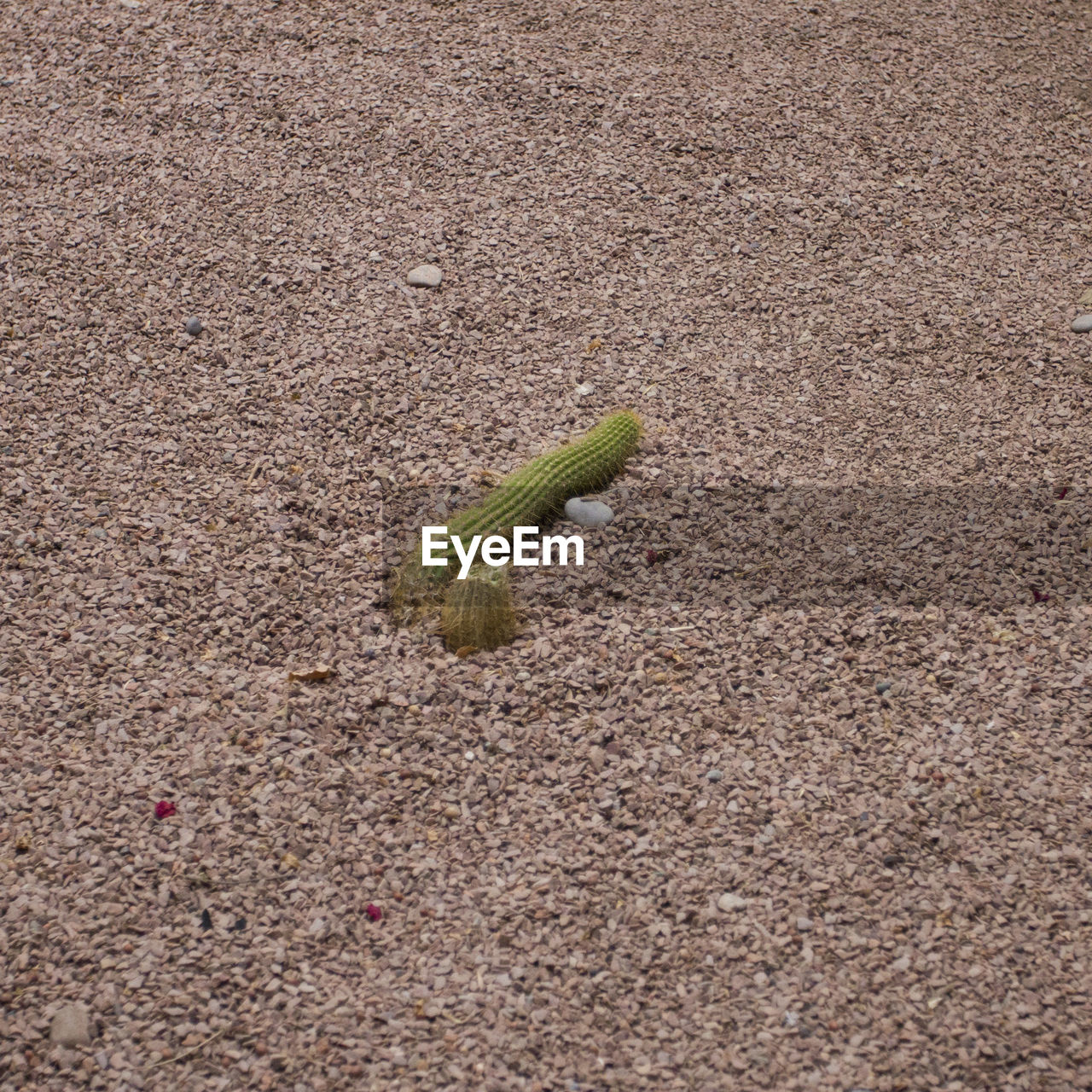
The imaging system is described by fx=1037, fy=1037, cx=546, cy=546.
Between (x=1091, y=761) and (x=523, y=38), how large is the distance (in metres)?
4.24

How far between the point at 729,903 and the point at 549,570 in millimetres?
1159

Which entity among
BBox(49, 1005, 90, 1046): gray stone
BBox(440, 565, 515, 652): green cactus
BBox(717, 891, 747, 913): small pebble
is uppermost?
BBox(440, 565, 515, 652): green cactus

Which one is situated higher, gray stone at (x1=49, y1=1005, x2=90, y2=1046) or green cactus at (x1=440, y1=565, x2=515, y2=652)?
green cactus at (x1=440, y1=565, x2=515, y2=652)

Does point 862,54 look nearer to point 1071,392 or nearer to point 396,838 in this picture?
point 1071,392

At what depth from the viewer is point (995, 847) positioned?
258 centimetres

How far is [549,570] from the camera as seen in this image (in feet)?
10.6

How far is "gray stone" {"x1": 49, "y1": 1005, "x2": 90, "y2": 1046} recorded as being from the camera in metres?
2.29

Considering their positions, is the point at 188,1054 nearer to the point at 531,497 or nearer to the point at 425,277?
the point at 531,497

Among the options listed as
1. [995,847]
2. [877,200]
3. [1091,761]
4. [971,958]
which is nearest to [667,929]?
[971,958]

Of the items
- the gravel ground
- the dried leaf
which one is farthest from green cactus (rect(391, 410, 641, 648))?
the dried leaf

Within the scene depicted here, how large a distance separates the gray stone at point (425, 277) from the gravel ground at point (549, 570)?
5 centimetres

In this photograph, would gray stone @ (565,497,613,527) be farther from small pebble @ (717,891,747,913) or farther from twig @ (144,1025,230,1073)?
twig @ (144,1025,230,1073)

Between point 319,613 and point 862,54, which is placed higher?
point 862,54

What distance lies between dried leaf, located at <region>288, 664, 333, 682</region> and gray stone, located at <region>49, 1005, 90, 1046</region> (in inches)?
37.8
